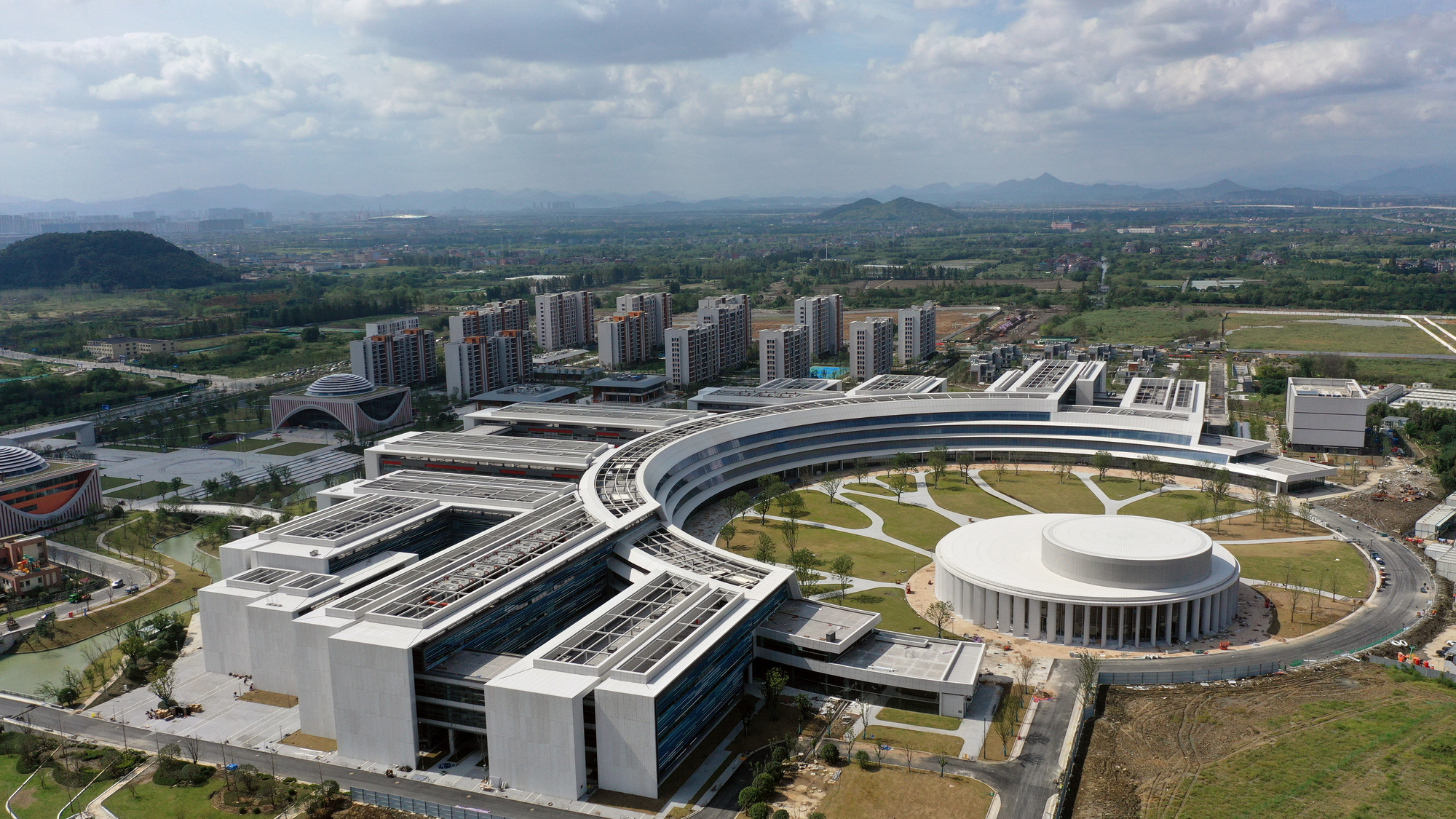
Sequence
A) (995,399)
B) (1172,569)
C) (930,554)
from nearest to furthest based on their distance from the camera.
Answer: (1172,569) → (930,554) → (995,399)

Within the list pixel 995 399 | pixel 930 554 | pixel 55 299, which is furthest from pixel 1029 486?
pixel 55 299

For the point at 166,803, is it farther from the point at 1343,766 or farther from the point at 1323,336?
the point at 1323,336

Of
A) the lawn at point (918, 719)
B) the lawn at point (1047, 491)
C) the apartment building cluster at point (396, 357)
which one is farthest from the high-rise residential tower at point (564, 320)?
the lawn at point (918, 719)

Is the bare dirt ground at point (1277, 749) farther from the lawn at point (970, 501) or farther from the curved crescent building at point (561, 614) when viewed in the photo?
the lawn at point (970, 501)

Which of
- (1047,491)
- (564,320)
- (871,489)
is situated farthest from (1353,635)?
(564,320)

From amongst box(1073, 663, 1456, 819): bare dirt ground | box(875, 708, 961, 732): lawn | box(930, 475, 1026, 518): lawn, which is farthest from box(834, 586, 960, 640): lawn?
box(930, 475, 1026, 518): lawn

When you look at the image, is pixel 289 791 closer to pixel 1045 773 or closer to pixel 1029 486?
pixel 1045 773
